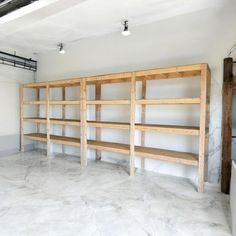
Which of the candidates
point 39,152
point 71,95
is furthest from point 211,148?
point 39,152

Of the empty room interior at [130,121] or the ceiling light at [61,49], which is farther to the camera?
the ceiling light at [61,49]

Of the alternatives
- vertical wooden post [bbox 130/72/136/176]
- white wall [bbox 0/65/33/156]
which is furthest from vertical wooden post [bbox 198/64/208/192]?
white wall [bbox 0/65/33/156]

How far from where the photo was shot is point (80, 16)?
3.17m

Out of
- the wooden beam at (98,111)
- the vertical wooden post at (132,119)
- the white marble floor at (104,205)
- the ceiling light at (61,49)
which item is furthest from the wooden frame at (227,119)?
the ceiling light at (61,49)

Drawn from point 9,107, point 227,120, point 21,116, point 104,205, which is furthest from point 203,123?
point 9,107

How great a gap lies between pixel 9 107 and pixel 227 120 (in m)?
4.59

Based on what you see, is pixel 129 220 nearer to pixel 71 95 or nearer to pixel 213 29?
pixel 213 29

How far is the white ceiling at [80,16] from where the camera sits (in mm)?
2178

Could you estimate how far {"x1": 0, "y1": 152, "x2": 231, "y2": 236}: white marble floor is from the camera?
1.92 metres

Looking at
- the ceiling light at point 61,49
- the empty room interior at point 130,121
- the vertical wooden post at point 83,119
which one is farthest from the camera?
the ceiling light at point 61,49

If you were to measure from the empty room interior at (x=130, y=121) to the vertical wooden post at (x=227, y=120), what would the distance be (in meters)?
0.01

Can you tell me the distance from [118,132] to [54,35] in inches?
91.7

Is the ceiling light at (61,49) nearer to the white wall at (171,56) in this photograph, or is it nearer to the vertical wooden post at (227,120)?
the white wall at (171,56)

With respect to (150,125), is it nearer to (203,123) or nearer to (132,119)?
(132,119)
